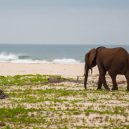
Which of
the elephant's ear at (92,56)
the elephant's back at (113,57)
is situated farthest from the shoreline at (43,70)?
the elephant's back at (113,57)

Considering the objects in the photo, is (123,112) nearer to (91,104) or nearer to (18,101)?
(91,104)

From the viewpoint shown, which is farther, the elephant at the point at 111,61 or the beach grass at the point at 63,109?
the elephant at the point at 111,61

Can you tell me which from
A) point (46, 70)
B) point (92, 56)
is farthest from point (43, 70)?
point (92, 56)

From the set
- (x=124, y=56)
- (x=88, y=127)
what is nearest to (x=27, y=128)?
(x=88, y=127)

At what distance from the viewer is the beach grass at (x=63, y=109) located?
60.5ft

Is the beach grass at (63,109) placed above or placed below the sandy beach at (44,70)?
below

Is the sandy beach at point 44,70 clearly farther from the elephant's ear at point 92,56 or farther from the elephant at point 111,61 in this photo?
the elephant at point 111,61

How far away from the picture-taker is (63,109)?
2167 cm

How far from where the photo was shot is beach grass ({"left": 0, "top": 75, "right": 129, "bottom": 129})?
18438mm

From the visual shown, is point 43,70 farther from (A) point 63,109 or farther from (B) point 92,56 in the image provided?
(A) point 63,109

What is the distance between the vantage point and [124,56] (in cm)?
3030

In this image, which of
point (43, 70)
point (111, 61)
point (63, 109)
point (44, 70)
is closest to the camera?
point (63, 109)

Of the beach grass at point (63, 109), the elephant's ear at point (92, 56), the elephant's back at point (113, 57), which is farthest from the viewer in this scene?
the elephant's ear at point (92, 56)

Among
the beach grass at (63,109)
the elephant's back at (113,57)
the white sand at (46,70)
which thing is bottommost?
the beach grass at (63,109)
